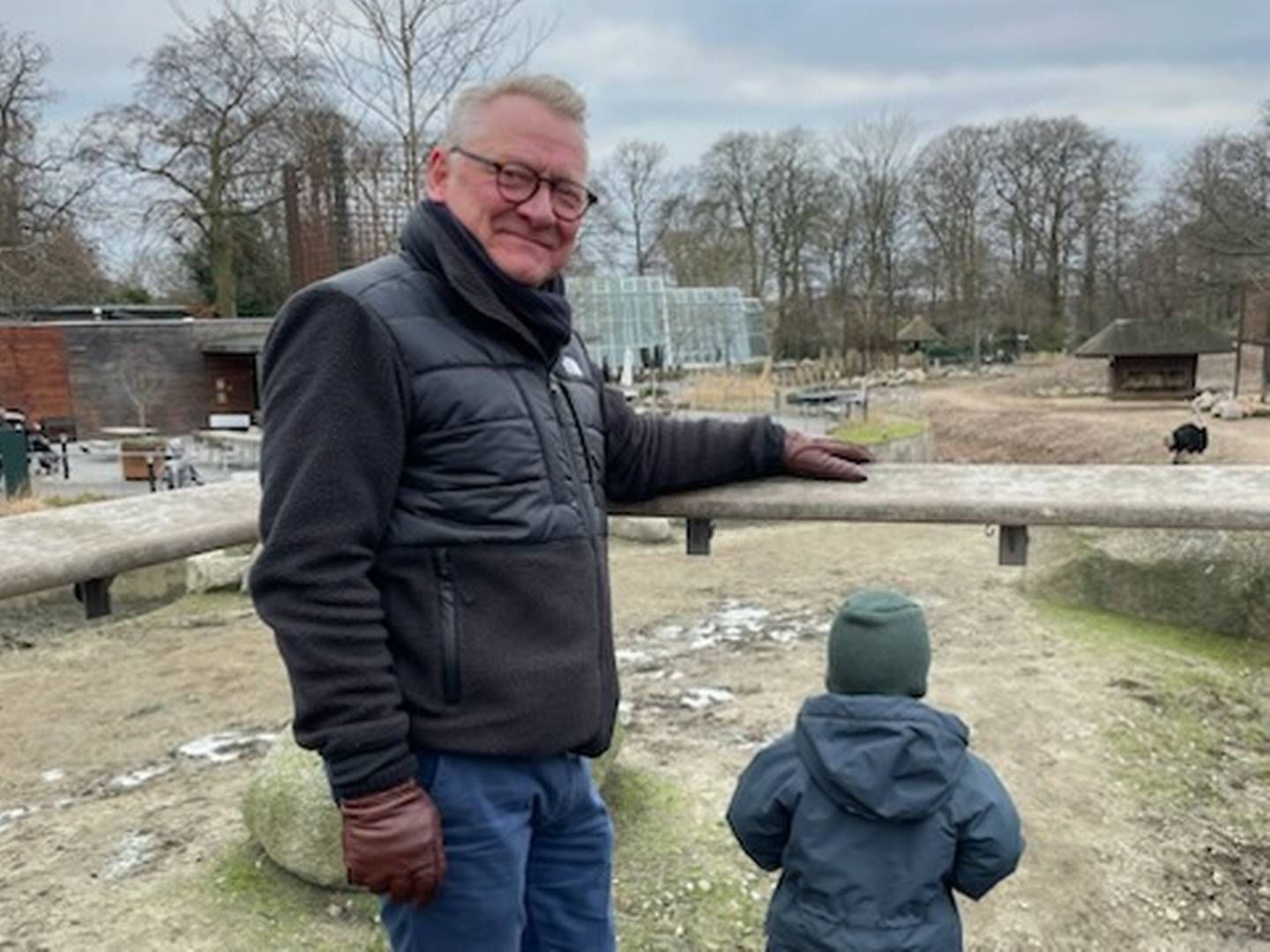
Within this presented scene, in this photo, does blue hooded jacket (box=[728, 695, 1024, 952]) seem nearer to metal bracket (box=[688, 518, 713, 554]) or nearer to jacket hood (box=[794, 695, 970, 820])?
jacket hood (box=[794, 695, 970, 820])

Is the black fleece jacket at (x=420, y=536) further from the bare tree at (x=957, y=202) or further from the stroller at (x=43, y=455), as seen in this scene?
the bare tree at (x=957, y=202)

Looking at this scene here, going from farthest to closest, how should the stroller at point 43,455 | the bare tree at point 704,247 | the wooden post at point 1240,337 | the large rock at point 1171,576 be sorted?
the bare tree at point 704,247 < the wooden post at point 1240,337 < the stroller at point 43,455 < the large rock at point 1171,576

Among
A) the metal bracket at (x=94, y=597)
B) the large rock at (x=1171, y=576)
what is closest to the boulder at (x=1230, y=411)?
the large rock at (x=1171, y=576)

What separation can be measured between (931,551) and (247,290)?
2859 centimetres

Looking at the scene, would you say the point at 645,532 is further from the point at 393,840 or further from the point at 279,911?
the point at 393,840

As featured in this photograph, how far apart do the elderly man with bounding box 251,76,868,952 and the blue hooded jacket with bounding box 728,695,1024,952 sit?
39 centimetres

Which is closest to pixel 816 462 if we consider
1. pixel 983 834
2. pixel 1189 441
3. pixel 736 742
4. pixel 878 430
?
pixel 983 834

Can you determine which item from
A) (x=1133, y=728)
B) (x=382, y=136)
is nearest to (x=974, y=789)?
(x=1133, y=728)

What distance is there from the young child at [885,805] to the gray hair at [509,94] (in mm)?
872

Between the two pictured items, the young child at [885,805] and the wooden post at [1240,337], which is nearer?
the young child at [885,805]

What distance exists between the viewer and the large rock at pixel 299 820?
325 cm

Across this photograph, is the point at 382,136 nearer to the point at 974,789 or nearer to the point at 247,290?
the point at 974,789

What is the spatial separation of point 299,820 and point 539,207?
2.46m

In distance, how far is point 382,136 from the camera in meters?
9.66
